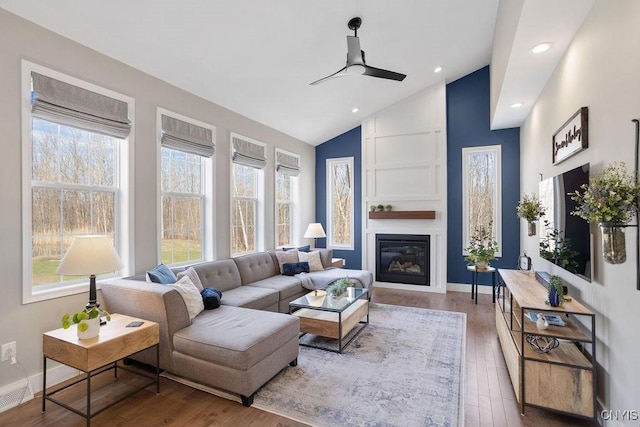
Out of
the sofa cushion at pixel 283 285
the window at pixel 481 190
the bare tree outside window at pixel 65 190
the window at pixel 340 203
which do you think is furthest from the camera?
the window at pixel 340 203

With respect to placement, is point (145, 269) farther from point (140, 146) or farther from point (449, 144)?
point (449, 144)

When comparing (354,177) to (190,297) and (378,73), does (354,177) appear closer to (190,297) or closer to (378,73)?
(378,73)

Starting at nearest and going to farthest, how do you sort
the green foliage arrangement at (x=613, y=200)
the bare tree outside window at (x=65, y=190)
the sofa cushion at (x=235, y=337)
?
the green foliage arrangement at (x=613, y=200), the sofa cushion at (x=235, y=337), the bare tree outside window at (x=65, y=190)

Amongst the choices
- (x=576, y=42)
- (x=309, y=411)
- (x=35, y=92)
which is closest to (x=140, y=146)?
(x=35, y=92)

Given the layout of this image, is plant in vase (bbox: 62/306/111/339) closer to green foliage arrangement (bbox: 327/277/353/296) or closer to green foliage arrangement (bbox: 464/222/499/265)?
green foliage arrangement (bbox: 327/277/353/296)

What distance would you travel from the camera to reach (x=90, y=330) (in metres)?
2.19

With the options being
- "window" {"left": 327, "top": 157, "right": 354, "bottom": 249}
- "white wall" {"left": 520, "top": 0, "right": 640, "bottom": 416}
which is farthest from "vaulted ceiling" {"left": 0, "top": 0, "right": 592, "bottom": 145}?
"window" {"left": 327, "top": 157, "right": 354, "bottom": 249}

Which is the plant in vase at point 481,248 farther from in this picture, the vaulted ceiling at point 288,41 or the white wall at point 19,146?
the white wall at point 19,146

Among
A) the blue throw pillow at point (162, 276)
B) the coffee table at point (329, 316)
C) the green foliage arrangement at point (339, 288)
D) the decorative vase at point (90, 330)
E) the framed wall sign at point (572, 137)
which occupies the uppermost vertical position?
the framed wall sign at point (572, 137)

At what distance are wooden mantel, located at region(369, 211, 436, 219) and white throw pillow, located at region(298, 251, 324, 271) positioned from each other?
1500 mm

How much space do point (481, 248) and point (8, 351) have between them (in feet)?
18.3

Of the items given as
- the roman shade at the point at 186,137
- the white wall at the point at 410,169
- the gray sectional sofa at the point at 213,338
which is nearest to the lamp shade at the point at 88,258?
the gray sectional sofa at the point at 213,338

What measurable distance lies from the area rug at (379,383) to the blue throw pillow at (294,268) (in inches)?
60.5

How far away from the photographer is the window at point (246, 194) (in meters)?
4.75
